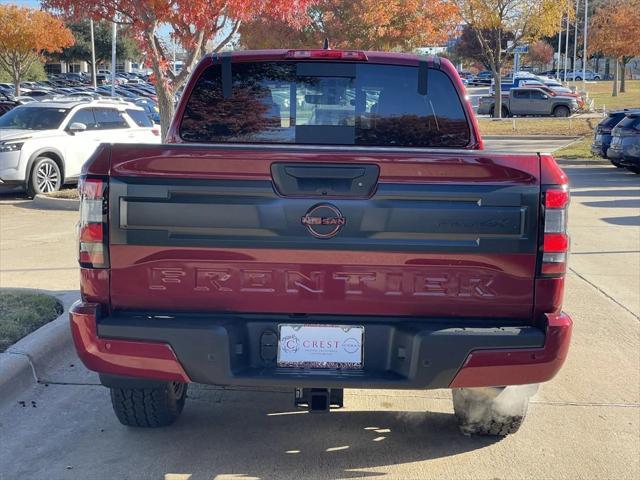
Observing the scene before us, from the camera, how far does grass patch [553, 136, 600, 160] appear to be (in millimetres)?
24250

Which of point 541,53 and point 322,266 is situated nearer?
point 322,266

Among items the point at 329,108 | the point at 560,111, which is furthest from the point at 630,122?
the point at 560,111

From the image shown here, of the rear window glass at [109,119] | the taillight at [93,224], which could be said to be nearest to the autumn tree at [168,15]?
the rear window glass at [109,119]

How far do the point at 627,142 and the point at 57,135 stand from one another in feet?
41.2

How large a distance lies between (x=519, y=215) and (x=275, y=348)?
3.98 feet

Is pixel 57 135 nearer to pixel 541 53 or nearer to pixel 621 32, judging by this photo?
pixel 621 32

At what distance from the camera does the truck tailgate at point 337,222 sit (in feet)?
11.9

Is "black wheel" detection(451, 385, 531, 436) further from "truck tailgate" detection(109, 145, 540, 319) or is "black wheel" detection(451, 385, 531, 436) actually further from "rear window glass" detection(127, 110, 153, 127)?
"rear window glass" detection(127, 110, 153, 127)

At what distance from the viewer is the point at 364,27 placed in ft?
108

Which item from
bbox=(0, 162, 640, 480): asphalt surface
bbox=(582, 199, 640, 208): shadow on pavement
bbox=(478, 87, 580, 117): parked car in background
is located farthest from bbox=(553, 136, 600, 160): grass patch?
bbox=(0, 162, 640, 480): asphalt surface

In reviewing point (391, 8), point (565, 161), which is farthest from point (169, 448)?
point (391, 8)

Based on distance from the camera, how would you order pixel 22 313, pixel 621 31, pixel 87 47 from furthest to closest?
pixel 87 47, pixel 621 31, pixel 22 313

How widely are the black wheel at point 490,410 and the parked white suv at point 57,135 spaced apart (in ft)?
34.7

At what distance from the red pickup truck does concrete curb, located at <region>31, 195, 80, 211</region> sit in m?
10.5
